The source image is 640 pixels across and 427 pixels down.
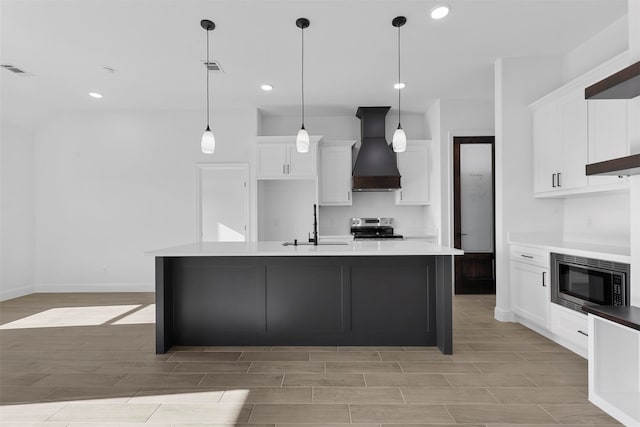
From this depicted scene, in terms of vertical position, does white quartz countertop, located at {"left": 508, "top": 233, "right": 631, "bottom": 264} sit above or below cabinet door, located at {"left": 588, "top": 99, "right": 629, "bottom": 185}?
below

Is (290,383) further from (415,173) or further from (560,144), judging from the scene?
(415,173)

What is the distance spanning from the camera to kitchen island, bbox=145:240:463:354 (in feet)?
10.8

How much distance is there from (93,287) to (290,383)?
4701 mm

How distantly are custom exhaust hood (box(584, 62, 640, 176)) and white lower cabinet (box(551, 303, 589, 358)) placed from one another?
1.27 metres

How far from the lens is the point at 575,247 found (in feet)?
10.3

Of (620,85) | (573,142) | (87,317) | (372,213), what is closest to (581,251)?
(573,142)

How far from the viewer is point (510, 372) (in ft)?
9.04

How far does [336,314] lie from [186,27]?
2.97m

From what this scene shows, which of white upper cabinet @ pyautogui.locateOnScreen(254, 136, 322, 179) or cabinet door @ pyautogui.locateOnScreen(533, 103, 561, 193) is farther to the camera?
white upper cabinet @ pyautogui.locateOnScreen(254, 136, 322, 179)

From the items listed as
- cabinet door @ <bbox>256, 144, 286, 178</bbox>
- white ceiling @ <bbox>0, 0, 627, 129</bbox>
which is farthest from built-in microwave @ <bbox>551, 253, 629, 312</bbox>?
cabinet door @ <bbox>256, 144, 286, 178</bbox>

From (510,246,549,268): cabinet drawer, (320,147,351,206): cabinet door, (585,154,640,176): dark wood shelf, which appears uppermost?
(320,147,351,206): cabinet door

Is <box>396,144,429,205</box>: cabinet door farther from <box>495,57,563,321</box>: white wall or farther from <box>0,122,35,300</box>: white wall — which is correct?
<box>0,122,35,300</box>: white wall

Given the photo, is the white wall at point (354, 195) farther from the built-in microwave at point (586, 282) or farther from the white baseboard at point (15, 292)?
the white baseboard at point (15, 292)

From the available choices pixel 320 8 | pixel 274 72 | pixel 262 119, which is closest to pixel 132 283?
pixel 262 119
